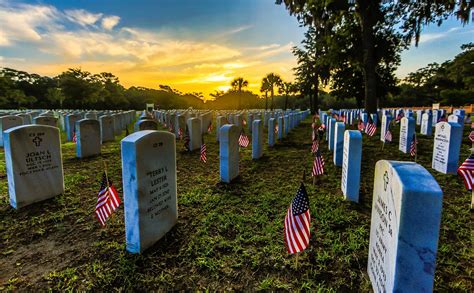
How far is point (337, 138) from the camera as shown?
676 centimetres

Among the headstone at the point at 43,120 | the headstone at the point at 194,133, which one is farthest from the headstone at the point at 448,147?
the headstone at the point at 43,120

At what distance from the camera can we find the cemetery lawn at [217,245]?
103 inches

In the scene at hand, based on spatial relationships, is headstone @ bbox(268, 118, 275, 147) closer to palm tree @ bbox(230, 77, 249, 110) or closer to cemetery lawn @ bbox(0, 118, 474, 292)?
cemetery lawn @ bbox(0, 118, 474, 292)

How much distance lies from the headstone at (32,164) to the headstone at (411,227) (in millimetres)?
5297

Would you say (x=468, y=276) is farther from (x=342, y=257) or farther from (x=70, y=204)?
(x=70, y=204)

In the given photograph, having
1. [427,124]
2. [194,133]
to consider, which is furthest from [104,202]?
[427,124]

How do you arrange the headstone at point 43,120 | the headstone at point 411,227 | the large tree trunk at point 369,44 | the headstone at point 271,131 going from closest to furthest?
1. the headstone at point 411,227
2. the headstone at point 43,120
3. the headstone at point 271,131
4. the large tree trunk at point 369,44

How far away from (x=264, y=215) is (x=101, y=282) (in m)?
2.33

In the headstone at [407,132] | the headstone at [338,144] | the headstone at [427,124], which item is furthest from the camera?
the headstone at [427,124]

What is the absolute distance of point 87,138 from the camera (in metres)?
8.23

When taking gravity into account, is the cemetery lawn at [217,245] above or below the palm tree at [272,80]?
below

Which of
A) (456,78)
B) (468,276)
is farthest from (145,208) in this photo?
(456,78)

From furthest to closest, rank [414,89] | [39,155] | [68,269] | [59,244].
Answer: [414,89]
[39,155]
[59,244]
[68,269]

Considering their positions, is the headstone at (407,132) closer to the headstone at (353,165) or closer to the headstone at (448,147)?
the headstone at (448,147)
